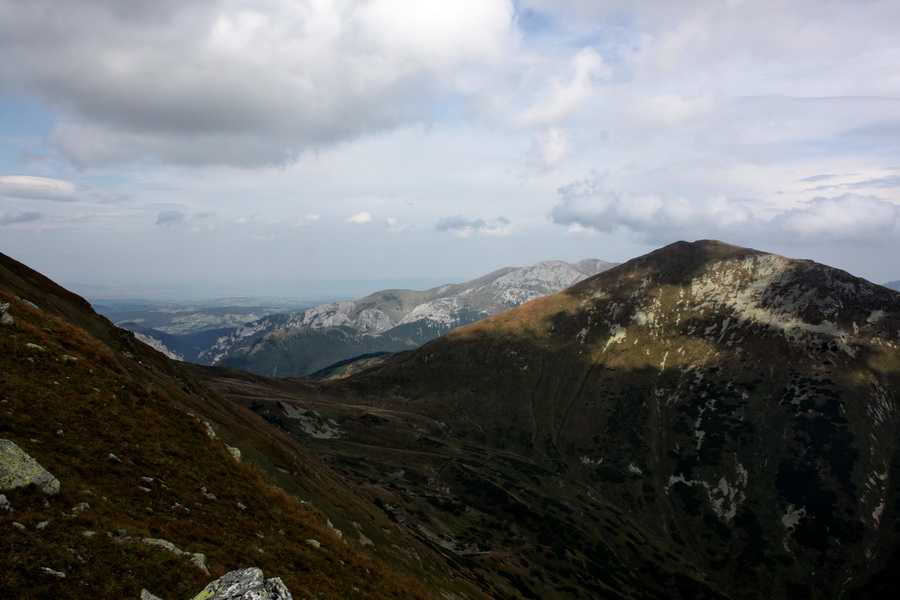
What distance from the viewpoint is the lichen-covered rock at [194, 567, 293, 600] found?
12711mm

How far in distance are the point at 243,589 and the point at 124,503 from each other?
8.94 m

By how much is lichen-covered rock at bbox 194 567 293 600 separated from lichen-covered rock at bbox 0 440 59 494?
790 cm

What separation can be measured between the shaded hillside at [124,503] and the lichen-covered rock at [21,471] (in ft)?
1.22

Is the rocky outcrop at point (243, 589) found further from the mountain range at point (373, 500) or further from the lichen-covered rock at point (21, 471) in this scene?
the lichen-covered rock at point (21, 471)

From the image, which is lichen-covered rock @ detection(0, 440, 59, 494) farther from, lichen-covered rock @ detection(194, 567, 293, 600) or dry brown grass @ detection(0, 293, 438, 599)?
lichen-covered rock @ detection(194, 567, 293, 600)

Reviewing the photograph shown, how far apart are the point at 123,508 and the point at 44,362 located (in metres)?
13.3

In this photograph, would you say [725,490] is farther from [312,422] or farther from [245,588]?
[245,588]

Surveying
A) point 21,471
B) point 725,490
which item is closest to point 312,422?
point 21,471

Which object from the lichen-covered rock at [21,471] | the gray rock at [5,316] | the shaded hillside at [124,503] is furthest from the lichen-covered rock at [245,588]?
the gray rock at [5,316]

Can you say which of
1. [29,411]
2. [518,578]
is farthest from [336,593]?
[518,578]

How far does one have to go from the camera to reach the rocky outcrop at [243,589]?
501 inches

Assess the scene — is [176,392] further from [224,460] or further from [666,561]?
[666,561]

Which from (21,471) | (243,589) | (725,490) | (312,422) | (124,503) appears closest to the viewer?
(243,589)

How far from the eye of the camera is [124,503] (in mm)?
17891
